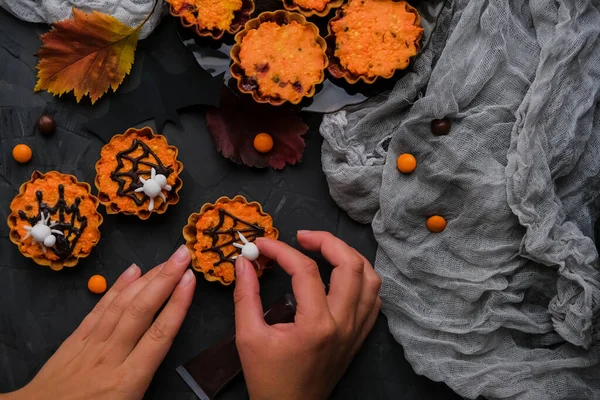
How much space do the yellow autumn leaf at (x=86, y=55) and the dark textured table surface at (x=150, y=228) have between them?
0.06 metres

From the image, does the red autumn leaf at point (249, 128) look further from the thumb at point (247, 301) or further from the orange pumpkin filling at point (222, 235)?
the thumb at point (247, 301)

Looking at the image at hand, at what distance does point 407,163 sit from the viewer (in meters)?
2.32

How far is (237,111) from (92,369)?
1036mm

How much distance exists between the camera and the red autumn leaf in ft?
7.93

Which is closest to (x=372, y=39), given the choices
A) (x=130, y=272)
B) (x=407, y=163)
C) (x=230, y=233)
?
(x=407, y=163)

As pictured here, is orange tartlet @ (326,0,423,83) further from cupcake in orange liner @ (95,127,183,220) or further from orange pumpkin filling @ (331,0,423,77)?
cupcake in orange liner @ (95,127,183,220)

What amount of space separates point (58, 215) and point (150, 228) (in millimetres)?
325

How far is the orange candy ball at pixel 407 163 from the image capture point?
7.60 feet

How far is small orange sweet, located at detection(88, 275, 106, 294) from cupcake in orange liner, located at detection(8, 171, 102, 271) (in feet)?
0.30

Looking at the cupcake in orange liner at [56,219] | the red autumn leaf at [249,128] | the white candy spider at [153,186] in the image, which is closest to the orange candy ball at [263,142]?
the red autumn leaf at [249,128]

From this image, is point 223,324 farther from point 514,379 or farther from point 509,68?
point 509,68

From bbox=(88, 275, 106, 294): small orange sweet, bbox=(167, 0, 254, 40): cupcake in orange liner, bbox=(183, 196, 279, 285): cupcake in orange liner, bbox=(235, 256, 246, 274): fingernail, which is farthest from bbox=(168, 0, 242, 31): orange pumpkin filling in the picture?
bbox=(88, 275, 106, 294): small orange sweet

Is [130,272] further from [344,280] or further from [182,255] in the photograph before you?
[344,280]

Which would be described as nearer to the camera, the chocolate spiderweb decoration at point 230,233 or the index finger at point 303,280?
the index finger at point 303,280
